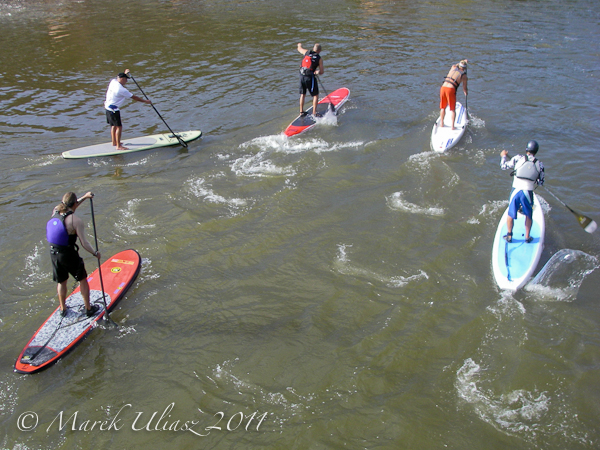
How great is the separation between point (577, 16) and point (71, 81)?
87.1 ft

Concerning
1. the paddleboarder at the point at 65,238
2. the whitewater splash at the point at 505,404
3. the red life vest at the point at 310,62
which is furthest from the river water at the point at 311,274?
the red life vest at the point at 310,62

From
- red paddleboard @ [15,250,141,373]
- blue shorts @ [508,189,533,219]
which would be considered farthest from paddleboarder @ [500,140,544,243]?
red paddleboard @ [15,250,141,373]

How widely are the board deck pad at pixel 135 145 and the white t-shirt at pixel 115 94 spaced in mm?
1078

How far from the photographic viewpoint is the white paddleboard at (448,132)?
10477 mm

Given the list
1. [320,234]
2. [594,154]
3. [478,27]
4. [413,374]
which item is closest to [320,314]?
[413,374]

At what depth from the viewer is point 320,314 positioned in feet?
19.4

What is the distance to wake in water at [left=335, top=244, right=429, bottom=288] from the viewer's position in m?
6.43

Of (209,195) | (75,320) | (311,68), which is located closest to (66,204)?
(75,320)

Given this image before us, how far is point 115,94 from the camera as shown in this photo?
10.3 m

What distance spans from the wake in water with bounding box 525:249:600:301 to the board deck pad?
8.99 meters

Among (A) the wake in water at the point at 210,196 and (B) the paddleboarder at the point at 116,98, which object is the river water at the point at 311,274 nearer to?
(A) the wake in water at the point at 210,196

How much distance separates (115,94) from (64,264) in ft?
20.6

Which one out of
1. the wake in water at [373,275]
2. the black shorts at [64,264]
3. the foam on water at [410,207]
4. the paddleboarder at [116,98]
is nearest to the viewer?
the black shorts at [64,264]

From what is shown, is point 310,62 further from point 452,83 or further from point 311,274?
point 311,274
